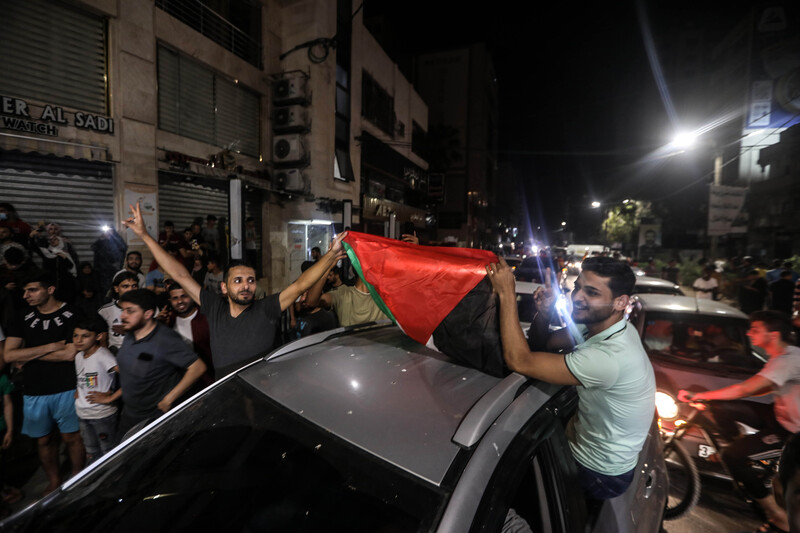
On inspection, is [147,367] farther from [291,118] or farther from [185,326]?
[291,118]

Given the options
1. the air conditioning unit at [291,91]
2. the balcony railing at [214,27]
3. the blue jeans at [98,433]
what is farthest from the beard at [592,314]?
the air conditioning unit at [291,91]

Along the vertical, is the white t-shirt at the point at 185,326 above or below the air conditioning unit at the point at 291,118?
below

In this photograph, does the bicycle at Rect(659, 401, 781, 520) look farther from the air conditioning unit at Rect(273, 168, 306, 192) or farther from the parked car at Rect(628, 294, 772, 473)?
the air conditioning unit at Rect(273, 168, 306, 192)

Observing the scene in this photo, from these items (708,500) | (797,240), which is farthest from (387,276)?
(797,240)

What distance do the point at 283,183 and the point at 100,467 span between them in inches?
498

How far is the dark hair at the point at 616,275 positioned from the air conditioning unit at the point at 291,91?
13.0 m

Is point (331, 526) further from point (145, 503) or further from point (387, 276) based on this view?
point (387, 276)

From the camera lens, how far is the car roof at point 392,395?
1361mm

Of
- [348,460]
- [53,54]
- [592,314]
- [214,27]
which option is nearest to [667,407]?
[592,314]

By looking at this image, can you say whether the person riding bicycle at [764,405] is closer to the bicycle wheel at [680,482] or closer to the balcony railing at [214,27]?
the bicycle wheel at [680,482]

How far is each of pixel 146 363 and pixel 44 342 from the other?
3.93 feet

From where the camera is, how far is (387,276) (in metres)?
2.37

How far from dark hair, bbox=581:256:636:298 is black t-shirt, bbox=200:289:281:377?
2504mm

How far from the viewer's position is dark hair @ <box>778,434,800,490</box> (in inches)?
62.7
